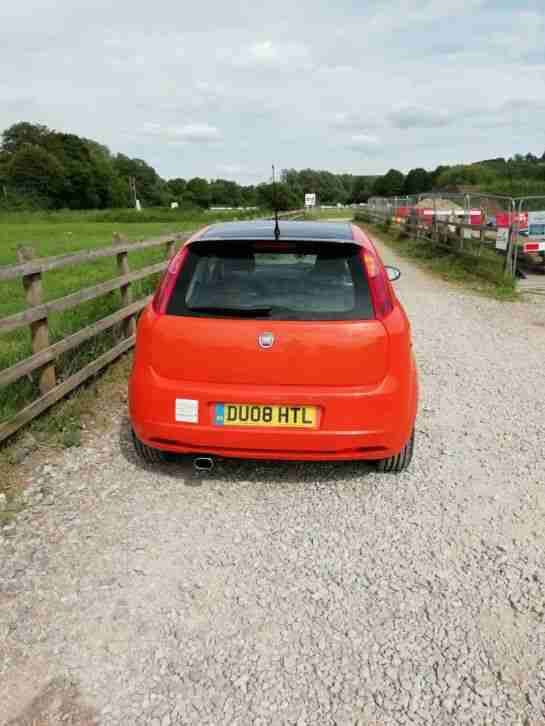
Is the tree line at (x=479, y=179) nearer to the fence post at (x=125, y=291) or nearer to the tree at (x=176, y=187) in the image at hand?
the tree at (x=176, y=187)

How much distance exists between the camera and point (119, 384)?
574cm

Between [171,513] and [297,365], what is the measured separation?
3.68ft

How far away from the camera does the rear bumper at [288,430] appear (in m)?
3.38

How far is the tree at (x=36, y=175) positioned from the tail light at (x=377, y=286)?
93.7 metres

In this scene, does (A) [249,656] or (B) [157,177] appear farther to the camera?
(B) [157,177]

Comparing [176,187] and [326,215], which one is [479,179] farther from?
[176,187]

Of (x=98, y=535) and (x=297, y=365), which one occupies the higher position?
(x=297, y=365)

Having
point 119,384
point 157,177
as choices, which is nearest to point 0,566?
point 119,384

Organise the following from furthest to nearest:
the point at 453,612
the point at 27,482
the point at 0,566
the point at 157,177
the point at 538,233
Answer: the point at 157,177 < the point at 538,233 < the point at 27,482 < the point at 0,566 < the point at 453,612

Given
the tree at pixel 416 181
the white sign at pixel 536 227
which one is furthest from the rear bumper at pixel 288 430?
→ the tree at pixel 416 181

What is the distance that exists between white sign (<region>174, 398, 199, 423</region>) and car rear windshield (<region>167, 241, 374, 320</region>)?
1.66ft

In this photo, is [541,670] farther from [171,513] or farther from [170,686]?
[171,513]

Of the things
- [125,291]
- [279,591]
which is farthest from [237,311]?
[125,291]

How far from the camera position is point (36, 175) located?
297 ft
